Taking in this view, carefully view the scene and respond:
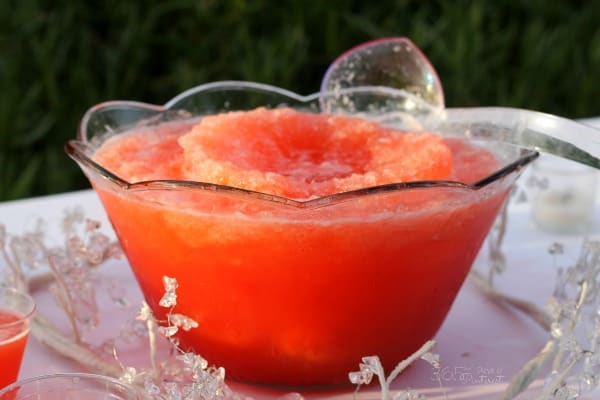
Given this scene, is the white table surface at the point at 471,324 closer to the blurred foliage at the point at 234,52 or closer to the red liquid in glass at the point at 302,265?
the red liquid in glass at the point at 302,265

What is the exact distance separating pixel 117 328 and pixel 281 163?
29 centimetres

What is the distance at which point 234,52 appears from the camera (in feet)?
10.4

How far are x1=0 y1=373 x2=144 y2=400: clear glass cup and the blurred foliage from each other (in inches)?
74.8

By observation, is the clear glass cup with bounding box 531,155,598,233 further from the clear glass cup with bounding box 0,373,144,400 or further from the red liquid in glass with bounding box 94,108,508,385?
the clear glass cup with bounding box 0,373,144,400

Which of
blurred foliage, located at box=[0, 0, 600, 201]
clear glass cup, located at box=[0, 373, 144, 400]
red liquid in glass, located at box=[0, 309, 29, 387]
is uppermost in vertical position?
clear glass cup, located at box=[0, 373, 144, 400]

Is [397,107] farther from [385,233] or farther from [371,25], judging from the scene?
[371,25]

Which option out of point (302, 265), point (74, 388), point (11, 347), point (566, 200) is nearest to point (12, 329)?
point (11, 347)

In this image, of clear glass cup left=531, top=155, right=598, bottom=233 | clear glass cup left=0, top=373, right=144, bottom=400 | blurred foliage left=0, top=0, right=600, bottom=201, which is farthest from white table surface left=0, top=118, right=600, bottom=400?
blurred foliage left=0, top=0, right=600, bottom=201

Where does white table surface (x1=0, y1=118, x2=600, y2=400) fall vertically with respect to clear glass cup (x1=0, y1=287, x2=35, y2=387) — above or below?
below

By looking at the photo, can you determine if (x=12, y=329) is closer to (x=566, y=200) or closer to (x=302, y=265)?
(x=302, y=265)

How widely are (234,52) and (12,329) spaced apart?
7.37 ft

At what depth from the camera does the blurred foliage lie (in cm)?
296

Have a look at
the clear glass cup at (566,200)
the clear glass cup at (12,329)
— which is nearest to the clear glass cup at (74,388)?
the clear glass cup at (12,329)

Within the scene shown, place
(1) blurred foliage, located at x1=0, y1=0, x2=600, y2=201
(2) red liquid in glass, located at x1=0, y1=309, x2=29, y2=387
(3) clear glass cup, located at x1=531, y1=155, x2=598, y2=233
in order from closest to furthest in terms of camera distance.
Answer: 1. (2) red liquid in glass, located at x1=0, y1=309, x2=29, y2=387
2. (3) clear glass cup, located at x1=531, y1=155, x2=598, y2=233
3. (1) blurred foliage, located at x1=0, y1=0, x2=600, y2=201
